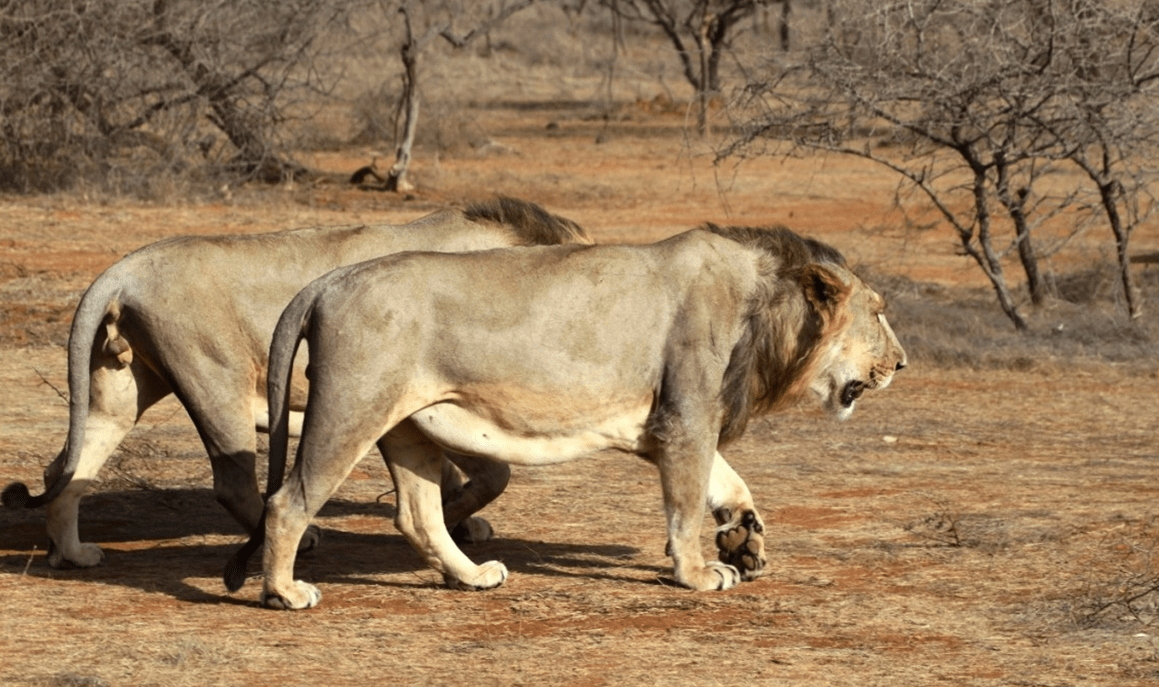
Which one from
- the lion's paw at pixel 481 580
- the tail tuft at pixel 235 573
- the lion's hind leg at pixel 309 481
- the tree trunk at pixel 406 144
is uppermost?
the lion's hind leg at pixel 309 481

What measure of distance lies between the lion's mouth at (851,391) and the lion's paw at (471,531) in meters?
1.61

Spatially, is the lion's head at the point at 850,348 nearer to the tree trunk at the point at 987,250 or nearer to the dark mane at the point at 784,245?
the dark mane at the point at 784,245

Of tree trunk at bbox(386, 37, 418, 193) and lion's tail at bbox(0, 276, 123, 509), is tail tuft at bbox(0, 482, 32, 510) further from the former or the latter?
tree trunk at bbox(386, 37, 418, 193)

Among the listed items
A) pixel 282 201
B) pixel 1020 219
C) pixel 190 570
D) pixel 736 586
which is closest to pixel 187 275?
pixel 190 570

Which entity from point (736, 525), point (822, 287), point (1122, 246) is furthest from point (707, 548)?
point (1122, 246)

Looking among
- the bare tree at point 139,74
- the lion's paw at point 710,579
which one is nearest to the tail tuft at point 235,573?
the lion's paw at point 710,579

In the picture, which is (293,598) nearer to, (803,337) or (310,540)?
(310,540)

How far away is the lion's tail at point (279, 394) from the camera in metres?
5.81

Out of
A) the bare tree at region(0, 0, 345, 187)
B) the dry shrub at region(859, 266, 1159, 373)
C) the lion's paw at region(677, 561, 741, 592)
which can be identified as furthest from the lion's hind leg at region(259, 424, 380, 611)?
the bare tree at region(0, 0, 345, 187)

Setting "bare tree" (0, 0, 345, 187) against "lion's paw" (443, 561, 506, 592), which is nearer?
"lion's paw" (443, 561, 506, 592)

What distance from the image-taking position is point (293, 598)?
5871 mm

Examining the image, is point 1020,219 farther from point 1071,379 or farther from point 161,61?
point 161,61

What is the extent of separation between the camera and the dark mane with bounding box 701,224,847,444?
6.23 meters

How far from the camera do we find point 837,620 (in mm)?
5898
